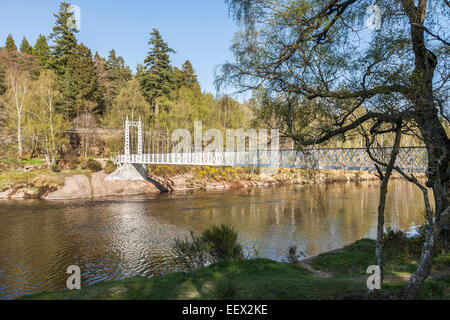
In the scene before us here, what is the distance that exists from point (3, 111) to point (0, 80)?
747 cm

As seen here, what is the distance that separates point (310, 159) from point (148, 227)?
8.57m

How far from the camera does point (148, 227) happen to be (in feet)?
38.4

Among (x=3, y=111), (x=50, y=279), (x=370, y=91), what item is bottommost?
(x=50, y=279)

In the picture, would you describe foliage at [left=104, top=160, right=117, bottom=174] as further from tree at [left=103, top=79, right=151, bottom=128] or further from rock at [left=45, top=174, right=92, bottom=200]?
tree at [left=103, top=79, right=151, bottom=128]

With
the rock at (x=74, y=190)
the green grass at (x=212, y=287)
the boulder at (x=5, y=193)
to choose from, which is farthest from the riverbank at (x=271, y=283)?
the boulder at (x=5, y=193)

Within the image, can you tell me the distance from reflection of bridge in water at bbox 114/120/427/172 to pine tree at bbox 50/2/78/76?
14921 mm

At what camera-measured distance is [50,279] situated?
6.86m

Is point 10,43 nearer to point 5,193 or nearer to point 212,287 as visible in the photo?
point 5,193

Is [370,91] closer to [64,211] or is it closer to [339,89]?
[339,89]

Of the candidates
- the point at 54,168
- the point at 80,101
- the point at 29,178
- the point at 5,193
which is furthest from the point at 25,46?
the point at 5,193

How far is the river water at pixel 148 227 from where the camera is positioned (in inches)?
295
